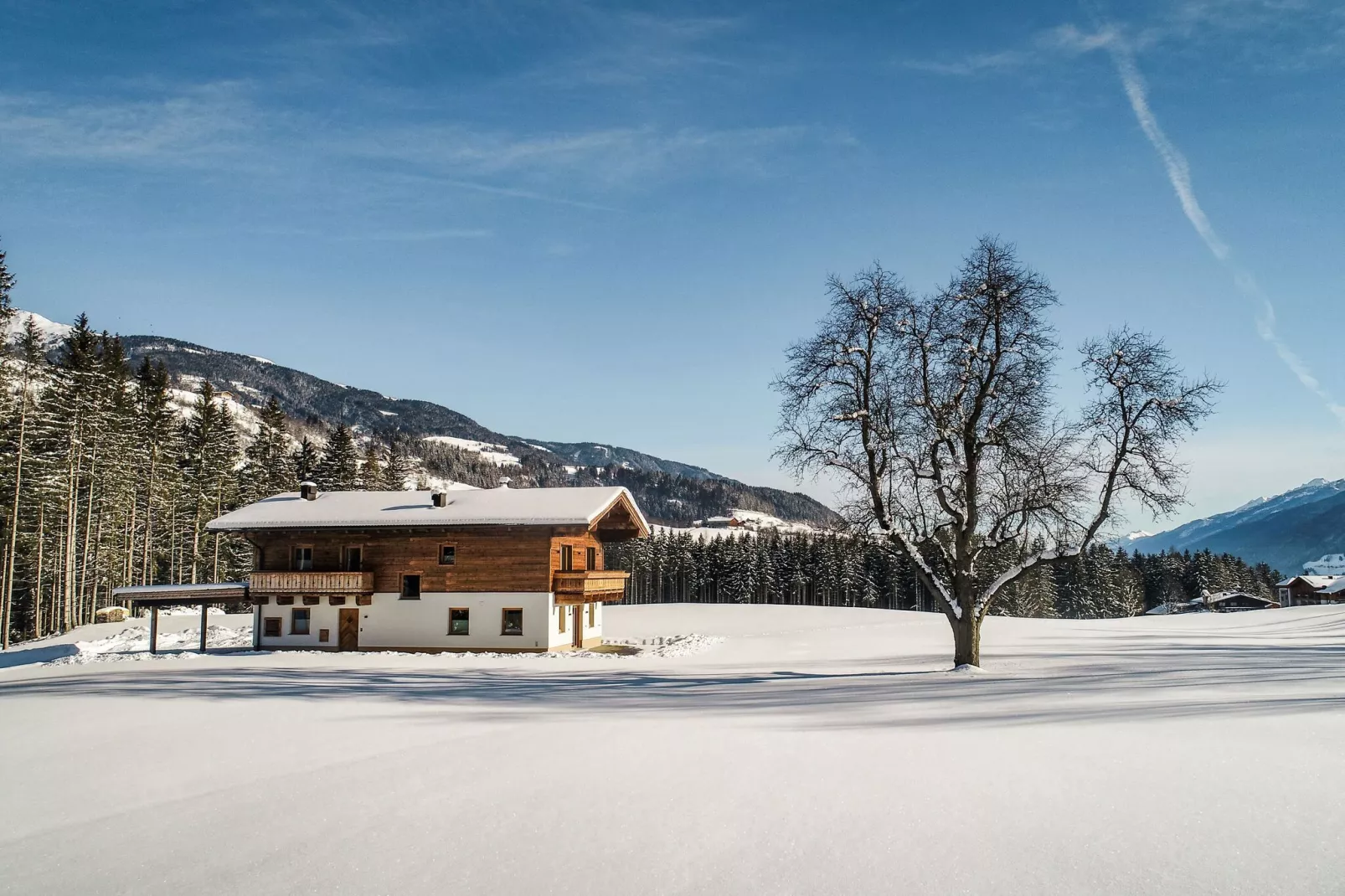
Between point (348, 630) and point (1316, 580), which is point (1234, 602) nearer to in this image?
point (1316, 580)

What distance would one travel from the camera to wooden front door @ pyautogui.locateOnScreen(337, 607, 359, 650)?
36.7 metres

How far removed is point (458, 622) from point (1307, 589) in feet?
372

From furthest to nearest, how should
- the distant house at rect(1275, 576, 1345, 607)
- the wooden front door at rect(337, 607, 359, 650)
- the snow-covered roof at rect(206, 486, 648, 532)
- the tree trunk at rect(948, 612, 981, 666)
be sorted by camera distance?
the distant house at rect(1275, 576, 1345, 607) → the wooden front door at rect(337, 607, 359, 650) → the snow-covered roof at rect(206, 486, 648, 532) → the tree trunk at rect(948, 612, 981, 666)

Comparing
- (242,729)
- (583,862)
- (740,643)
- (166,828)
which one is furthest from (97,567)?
(583,862)

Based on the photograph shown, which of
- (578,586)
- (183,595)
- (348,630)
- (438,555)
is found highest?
(438,555)

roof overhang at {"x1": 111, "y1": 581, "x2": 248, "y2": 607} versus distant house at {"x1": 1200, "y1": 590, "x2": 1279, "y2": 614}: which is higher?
roof overhang at {"x1": 111, "y1": 581, "x2": 248, "y2": 607}

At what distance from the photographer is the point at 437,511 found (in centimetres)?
3719

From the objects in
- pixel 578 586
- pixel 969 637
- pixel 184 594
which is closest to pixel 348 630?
pixel 184 594

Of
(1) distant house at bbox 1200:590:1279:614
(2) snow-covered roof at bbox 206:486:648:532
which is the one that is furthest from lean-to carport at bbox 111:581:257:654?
(1) distant house at bbox 1200:590:1279:614

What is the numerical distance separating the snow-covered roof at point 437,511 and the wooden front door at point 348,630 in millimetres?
4011

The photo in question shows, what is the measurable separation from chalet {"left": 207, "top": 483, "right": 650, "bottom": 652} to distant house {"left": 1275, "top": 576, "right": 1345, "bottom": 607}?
10336 centimetres

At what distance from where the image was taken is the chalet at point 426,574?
117 feet

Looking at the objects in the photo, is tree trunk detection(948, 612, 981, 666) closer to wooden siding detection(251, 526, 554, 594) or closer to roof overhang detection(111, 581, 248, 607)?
wooden siding detection(251, 526, 554, 594)

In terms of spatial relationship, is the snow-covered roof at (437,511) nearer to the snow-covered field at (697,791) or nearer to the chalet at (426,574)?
the chalet at (426,574)
